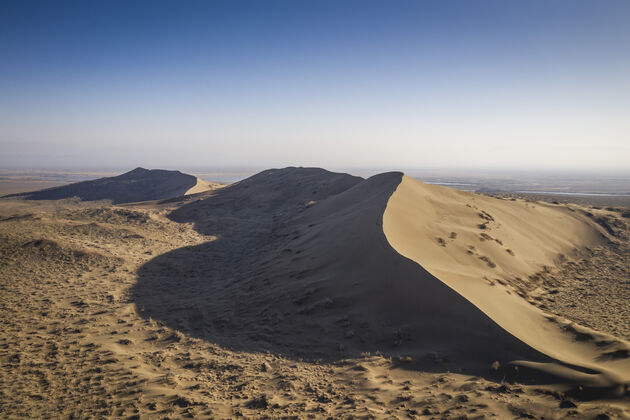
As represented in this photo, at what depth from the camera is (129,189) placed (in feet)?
157

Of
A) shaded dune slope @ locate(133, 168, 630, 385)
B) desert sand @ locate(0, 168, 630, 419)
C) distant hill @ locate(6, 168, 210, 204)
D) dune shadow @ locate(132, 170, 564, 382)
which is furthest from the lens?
distant hill @ locate(6, 168, 210, 204)

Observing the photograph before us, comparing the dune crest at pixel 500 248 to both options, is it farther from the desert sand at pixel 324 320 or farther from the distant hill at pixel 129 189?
the distant hill at pixel 129 189

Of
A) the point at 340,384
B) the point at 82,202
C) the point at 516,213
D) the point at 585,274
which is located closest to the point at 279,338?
the point at 340,384

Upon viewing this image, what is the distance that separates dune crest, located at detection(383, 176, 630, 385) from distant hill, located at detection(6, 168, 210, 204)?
111 feet

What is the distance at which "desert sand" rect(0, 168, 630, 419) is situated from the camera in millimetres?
4949

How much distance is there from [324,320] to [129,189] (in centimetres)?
4973

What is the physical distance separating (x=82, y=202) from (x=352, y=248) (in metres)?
46.1

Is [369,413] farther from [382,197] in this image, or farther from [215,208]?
[215,208]

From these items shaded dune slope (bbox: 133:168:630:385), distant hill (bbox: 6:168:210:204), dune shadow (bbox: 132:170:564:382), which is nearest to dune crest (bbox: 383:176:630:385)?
shaded dune slope (bbox: 133:168:630:385)

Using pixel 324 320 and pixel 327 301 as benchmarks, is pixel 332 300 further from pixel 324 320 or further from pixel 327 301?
pixel 324 320

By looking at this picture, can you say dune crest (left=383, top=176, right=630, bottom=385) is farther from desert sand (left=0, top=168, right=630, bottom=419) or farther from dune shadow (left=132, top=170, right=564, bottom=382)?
dune shadow (left=132, top=170, right=564, bottom=382)

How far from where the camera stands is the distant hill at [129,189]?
4453 cm

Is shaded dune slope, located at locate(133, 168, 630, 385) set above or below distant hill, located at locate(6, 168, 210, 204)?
below

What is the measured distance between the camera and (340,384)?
5465 millimetres
